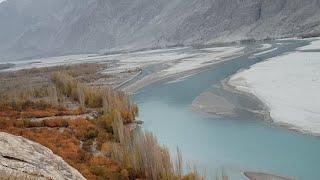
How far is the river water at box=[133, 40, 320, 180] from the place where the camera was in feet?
61.5

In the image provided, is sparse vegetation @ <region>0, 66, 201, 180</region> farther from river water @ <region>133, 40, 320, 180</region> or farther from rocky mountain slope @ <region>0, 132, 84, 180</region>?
rocky mountain slope @ <region>0, 132, 84, 180</region>

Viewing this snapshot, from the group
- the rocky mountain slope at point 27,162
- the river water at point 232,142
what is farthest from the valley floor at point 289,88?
the rocky mountain slope at point 27,162

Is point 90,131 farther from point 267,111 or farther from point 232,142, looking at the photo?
point 267,111

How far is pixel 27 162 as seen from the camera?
29.0ft

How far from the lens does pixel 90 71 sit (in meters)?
71.6

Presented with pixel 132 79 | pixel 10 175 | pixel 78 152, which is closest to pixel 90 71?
pixel 132 79

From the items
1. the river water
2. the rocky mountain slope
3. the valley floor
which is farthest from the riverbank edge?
the rocky mountain slope

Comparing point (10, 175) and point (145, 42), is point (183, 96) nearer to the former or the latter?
point (10, 175)

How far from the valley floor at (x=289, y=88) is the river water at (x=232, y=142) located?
120cm

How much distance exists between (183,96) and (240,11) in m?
97.3

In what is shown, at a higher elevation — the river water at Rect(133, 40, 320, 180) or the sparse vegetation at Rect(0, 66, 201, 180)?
the sparse vegetation at Rect(0, 66, 201, 180)

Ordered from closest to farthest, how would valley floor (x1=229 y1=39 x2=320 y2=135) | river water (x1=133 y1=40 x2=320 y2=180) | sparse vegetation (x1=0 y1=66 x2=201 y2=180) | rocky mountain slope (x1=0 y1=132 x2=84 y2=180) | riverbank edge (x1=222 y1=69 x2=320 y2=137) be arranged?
rocky mountain slope (x1=0 y1=132 x2=84 y2=180), sparse vegetation (x1=0 y1=66 x2=201 y2=180), river water (x1=133 y1=40 x2=320 y2=180), riverbank edge (x1=222 y1=69 x2=320 y2=137), valley floor (x1=229 y1=39 x2=320 y2=135)

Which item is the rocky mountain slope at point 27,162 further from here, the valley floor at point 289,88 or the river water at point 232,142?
the valley floor at point 289,88

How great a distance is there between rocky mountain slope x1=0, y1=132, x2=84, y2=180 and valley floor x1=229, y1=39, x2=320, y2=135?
15.6 m
